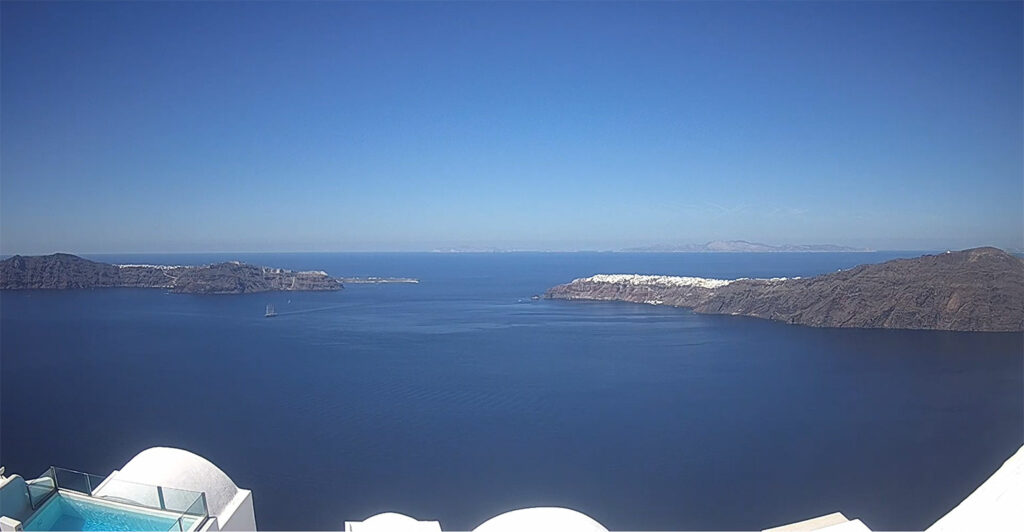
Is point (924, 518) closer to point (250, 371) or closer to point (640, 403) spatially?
point (640, 403)

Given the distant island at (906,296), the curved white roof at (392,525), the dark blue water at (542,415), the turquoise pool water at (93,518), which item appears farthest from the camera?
the distant island at (906,296)

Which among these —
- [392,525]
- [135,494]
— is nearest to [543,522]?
[392,525]

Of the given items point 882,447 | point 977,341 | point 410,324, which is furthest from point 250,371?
point 977,341

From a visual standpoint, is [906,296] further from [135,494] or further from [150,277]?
[150,277]

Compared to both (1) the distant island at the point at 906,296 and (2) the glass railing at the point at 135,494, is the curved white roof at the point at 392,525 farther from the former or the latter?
(1) the distant island at the point at 906,296

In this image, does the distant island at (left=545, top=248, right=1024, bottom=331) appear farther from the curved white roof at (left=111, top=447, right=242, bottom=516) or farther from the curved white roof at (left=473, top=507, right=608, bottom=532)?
the curved white roof at (left=111, top=447, right=242, bottom=516)

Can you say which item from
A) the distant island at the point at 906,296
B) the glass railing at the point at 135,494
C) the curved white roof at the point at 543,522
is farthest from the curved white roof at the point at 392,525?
the distant island at the point at 906,296
